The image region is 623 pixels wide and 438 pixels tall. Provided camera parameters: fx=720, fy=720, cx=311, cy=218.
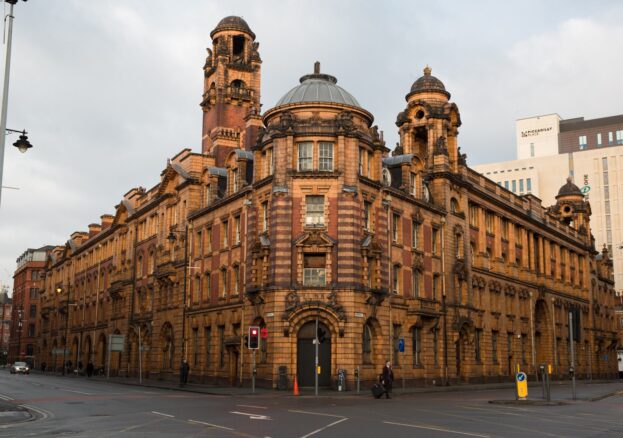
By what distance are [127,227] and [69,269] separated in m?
35.8

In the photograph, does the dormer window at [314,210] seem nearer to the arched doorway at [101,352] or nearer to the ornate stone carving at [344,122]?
the ornate stone carving at [344,122]

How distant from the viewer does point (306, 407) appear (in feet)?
93.6

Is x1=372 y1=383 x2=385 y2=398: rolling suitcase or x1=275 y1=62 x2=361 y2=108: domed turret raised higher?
x1=275 y1=62 x2=361 y2=108: domed turret

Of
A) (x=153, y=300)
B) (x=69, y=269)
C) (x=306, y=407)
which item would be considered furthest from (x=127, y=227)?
(x=306, y=407)

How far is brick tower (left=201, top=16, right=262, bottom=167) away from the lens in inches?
2598

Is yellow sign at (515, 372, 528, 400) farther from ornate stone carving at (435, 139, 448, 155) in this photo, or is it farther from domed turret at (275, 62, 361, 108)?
ornate stone carving at (435, 139, 448, 155)

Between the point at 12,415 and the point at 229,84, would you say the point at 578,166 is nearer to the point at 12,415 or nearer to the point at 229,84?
the point at 229,84

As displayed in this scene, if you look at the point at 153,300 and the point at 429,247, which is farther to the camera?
the point at 153,300

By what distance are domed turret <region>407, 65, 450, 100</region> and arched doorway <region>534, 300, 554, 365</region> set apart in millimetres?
27062

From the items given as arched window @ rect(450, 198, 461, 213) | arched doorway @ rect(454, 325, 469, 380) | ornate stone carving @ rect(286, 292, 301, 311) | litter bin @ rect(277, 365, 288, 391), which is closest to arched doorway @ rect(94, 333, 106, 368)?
arched doorway @ rect(454, 325, 469, 380)

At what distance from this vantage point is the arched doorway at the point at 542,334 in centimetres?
7431

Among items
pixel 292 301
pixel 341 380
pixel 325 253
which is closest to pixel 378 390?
pixel 341 380

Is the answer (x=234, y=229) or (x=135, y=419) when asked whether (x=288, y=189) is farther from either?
(x=135, y=419)

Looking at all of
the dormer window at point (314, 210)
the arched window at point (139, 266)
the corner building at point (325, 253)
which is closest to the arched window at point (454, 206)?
the corner building at point (325, 253)
